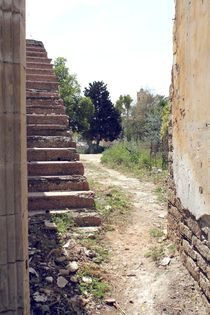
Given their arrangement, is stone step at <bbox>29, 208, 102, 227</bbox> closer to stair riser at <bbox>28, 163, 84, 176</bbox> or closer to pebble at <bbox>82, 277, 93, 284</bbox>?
stair riser at <bbox>28, 163, 84, 176</bbox>

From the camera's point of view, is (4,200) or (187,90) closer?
(4,200)

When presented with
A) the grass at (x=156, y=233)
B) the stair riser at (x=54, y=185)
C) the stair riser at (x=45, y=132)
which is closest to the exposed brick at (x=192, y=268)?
the grass at (x=156, y=233)

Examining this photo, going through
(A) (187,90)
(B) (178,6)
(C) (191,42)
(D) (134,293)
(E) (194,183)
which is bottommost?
(D) (134,293)

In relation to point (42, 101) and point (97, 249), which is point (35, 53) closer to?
point (42, 101)

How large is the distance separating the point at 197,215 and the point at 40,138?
3.35 meters

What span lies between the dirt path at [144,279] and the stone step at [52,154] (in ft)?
4.59

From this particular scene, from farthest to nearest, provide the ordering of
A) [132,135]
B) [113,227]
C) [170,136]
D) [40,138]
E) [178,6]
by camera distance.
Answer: [132,135]
[40,138]
[113,227]
[170,136]
[178,6]

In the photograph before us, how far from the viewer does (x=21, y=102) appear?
7.64 ft

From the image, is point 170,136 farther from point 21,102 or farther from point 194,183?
point 21,102

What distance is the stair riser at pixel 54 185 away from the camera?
5156mm

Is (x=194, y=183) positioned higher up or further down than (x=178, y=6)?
further down

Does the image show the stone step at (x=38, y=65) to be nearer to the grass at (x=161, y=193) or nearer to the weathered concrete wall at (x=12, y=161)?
the grass at (x=161, y=193)

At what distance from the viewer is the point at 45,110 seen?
645cm

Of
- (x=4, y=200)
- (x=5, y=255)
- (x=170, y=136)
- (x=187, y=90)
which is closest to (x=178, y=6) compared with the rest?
(x=187, y=90)
